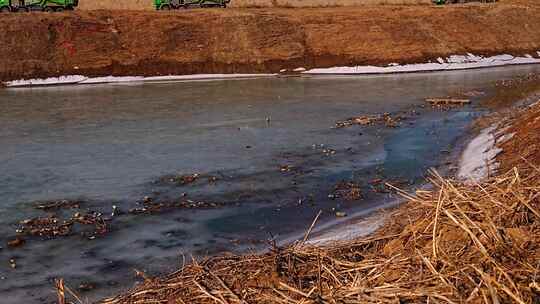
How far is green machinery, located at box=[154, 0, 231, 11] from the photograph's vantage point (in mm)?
54188

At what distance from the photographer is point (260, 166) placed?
59.1 ft

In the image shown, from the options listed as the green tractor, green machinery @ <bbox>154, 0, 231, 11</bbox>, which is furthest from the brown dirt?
the green tractor

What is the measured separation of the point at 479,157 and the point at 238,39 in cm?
3120

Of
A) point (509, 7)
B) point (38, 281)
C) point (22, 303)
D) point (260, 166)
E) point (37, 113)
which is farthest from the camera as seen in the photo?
point (509, 7)

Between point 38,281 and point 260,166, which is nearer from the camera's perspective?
point 38,281

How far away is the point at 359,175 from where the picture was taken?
16906mm

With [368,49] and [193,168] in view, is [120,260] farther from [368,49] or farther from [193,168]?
[368,49]

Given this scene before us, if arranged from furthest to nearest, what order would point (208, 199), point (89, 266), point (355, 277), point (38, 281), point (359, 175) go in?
point (359, 175) < point (208, 199) < point (89, 266) < point (38, 281) < point (355, 277)

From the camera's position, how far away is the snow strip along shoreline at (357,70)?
127 feet

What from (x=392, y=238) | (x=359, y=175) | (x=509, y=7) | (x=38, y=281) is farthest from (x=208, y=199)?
(x=509, y=7)

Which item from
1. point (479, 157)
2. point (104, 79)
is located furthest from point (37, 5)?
point (479, 157)

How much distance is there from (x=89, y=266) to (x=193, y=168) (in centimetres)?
707

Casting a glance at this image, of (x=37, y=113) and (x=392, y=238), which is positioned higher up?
(x=392, y=238)

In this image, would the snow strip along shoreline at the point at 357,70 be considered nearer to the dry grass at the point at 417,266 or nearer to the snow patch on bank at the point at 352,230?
the snow patch on bank at the point at 352,230
